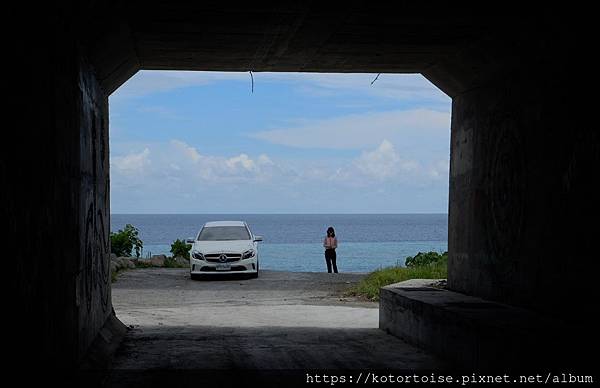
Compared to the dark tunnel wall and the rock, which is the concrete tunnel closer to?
the dark tunnel wall

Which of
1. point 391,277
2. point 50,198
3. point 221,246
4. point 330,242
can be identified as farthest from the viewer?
point 330,242

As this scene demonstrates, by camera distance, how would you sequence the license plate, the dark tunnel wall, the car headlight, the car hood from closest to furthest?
the dark tunnel wall → the license plate → the car hood → the car headlight

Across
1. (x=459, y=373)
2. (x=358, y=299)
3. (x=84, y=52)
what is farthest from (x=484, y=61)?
(x=358, y=299)

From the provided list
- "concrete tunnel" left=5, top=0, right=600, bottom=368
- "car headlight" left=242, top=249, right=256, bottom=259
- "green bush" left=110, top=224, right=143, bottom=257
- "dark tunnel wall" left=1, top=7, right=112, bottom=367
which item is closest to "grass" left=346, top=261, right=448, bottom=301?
"car headlight" left=242, top=249, right=256, bottom=259

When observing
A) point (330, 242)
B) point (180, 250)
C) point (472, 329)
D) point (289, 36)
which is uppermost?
point (289, 36)

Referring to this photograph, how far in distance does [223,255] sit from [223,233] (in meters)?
A: 1.60

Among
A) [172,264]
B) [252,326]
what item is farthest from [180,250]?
[252,326]

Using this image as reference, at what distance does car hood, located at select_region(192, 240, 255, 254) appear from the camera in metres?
23.3

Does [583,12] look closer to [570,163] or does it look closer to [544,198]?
[570,163]

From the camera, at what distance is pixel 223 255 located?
23.1 meters

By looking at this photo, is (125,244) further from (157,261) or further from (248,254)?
(248,254)

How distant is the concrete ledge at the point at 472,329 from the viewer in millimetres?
7501

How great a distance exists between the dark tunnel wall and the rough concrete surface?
70.3 inches

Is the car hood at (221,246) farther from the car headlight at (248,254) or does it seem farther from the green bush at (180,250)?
the green bush at (180,250)
